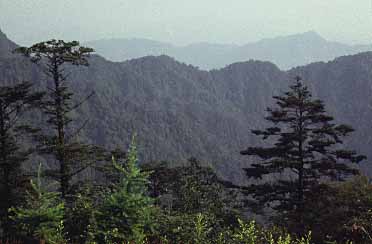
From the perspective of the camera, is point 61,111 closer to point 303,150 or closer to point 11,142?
point 11,142

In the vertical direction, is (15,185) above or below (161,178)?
above

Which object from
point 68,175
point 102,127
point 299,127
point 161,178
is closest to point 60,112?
point 68,175

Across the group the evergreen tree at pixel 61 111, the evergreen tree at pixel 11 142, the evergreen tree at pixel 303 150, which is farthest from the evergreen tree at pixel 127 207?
A: the evergreen tree at pixel 303 150

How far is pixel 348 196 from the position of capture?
46.9 feet

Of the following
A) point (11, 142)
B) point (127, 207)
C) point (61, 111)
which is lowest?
point (11, 142)

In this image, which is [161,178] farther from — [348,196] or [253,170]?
[348,196]

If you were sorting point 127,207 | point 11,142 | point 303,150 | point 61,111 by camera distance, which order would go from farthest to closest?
point 11,142
point 303,150
point 61,111
point 127,207

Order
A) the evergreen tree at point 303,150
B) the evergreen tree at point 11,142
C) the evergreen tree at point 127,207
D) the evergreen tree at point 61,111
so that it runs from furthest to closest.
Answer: the evergreen tree at point 303,150 < the evergreen tree at point 11,142 < the evergreen tree at point 61,111 < the evergreen tree at point 127,207

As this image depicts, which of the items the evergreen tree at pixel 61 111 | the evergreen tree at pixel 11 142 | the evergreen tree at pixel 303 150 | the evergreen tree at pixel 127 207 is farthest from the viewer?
the evergreen tree at pixel 303 150

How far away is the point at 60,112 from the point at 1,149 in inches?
154

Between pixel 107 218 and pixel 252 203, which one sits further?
pixel 252 203

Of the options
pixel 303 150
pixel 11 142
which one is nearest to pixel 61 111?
pixel 11 142

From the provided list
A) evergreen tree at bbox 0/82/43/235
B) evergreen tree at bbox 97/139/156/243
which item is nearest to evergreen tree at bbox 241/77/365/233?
evergreen tree at bbox 0/82/43/235

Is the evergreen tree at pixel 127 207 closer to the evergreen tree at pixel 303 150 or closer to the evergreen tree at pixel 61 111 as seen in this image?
the evergreen tree at pixel 61 111
